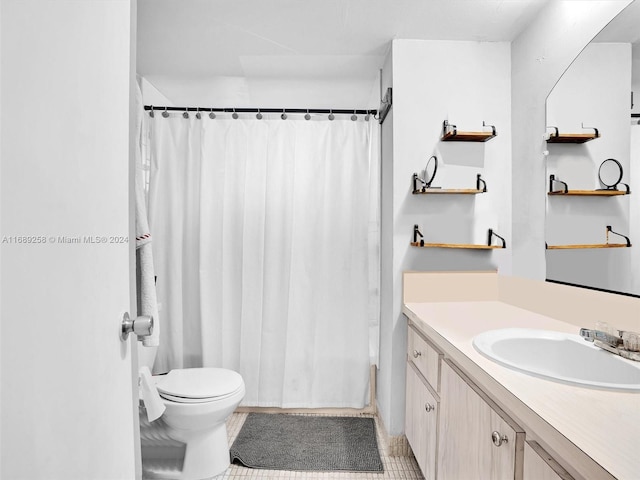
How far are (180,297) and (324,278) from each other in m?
0.96

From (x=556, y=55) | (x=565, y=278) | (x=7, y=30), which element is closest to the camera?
(x=7, y=30)

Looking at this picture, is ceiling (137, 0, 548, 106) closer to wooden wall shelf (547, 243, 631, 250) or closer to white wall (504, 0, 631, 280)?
white wall (504, 0, 631, 280)

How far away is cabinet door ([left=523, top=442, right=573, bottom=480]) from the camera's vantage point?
0.82 m

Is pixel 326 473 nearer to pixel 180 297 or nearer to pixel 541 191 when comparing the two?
pixel 180 297

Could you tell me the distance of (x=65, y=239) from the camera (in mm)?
634

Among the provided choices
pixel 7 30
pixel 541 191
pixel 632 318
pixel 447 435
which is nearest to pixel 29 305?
pixel 7 30

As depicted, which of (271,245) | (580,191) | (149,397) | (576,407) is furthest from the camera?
(271,245)

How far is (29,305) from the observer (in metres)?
0.53

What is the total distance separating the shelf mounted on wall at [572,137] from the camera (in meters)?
1.54

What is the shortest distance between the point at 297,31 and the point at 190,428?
2.07m

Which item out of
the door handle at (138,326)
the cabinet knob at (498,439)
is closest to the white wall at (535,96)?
the cabinet knob at (498,439)

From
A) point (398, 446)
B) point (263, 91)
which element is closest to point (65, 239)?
point (398, 446)

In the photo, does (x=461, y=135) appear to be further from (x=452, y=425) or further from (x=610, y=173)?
(x=452, y=425)

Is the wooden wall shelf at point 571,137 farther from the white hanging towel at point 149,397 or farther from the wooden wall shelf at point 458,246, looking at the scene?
the white hanging towel at point 149,397
